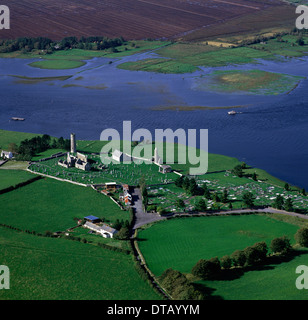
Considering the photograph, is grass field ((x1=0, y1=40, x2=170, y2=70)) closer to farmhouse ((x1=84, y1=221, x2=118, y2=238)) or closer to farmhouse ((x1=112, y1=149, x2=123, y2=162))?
farmhouse ((x1=112, y1=149, x2=123, y2=162))

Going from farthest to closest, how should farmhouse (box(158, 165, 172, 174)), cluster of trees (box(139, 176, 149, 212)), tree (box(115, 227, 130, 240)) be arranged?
farmhouse (box(158, 165, 172, 174)) → cluster of trees (box(139, 176, 149, 212)) → tree (box(115, 227, 130, 240))

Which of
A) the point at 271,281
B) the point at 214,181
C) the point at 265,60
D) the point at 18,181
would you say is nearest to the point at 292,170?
the point at 214,181

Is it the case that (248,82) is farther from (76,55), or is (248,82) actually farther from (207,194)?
(207,194)

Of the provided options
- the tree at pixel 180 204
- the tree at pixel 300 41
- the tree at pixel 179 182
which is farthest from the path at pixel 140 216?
the tree at pixel 300 41

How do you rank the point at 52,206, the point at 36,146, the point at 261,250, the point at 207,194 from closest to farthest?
1. the point at 261,250
2. the point at 52,206
3. the point at 207,194
4. the point at 36,146

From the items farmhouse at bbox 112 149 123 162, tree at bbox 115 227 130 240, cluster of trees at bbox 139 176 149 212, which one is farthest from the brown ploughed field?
tree at bbox 115 227 130 240

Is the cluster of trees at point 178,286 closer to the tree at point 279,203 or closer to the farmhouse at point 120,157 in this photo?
the tree at point 279,203

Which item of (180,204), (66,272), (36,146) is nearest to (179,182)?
(180,204)
